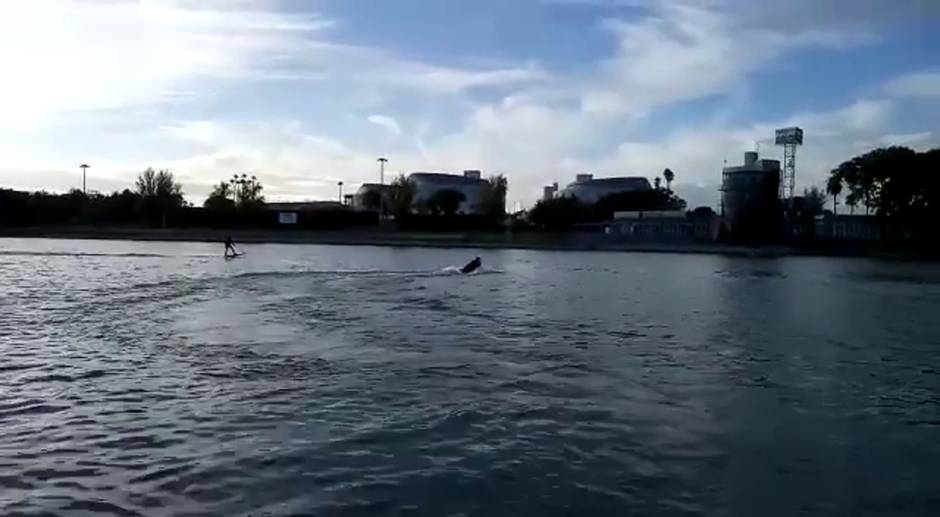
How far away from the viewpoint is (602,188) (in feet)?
547

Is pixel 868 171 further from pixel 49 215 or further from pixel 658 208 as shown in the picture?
pixel 49 215

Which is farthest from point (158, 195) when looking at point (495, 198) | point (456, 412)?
point (456, 412)

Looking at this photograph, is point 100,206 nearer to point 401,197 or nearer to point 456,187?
point 401,197

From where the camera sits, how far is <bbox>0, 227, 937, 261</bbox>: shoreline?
83125 mm

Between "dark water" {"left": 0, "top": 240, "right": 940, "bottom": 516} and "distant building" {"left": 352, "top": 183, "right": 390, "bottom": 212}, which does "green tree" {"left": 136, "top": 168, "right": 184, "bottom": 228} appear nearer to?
"distant building" {"left": 352, "top": 183, "right": 390, "bottom": 212}

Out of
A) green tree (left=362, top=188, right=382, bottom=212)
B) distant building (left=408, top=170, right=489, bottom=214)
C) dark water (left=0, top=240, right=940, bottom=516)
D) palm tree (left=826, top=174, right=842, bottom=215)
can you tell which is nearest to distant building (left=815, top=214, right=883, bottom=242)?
palm tree (left=826, top=174, right=842, bottom=215)

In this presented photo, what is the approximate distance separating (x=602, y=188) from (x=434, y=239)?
80877 mm

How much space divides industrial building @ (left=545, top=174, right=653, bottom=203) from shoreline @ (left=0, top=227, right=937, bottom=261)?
63.5m

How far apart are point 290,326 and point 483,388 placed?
7745mm

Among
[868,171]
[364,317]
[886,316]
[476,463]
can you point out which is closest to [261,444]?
[476,463]

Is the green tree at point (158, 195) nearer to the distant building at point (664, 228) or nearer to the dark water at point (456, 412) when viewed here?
the distant building at point (664, 228)

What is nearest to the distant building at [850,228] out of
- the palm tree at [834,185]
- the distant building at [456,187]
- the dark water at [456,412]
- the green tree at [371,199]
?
the palm tree at [834,185]

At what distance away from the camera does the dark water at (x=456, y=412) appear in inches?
296

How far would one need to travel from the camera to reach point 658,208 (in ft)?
504
